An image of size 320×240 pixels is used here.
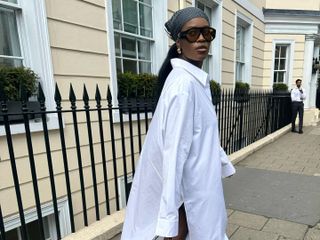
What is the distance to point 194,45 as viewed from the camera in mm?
1462

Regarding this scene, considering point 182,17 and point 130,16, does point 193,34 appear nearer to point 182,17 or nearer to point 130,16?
point 182,17

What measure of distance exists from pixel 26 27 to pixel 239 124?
496cm

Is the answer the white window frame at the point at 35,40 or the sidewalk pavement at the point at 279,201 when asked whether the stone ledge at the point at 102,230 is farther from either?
the white window frame at the point at 35,40

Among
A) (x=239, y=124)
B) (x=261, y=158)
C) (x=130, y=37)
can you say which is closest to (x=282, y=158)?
(x=261, y=158)

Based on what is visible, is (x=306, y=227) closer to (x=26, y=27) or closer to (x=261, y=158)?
(x=261, y=158)

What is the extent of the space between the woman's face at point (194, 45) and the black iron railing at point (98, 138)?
1210 mm

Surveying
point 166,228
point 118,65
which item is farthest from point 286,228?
point 118,65

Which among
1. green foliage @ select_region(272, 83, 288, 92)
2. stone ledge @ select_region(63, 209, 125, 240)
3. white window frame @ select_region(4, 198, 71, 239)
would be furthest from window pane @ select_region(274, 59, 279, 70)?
stone ledge @ select_region(63, 209, 125, 240)

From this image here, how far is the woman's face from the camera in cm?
145

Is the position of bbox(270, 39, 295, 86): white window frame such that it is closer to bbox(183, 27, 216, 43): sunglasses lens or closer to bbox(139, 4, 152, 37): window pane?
bbox(139, 4, 152, 37): window pane

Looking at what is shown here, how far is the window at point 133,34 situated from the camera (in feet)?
15.0

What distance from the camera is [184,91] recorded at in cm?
132

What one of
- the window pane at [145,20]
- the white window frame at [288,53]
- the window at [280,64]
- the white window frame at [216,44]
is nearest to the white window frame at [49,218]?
the window pane at [145,20]

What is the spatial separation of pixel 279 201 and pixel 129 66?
10.7 feet
